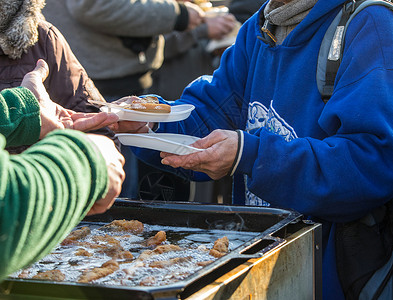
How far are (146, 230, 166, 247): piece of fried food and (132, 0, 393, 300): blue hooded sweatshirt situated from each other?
367 millimetres

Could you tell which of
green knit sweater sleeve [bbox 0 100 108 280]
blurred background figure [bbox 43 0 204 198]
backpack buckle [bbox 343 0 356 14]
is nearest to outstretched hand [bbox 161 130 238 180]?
backpack buckle [bbox 343 0 356 14]

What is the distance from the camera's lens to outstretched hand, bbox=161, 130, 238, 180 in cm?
209

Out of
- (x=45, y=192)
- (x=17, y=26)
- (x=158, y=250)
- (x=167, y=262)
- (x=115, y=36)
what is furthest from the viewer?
(x=115, y=36)

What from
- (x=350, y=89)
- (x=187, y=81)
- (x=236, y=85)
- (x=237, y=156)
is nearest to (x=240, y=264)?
(x=237, y=156)

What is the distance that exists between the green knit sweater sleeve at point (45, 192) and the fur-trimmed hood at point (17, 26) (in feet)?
4.26

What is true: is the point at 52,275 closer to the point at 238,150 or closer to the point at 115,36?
the point at 238,150

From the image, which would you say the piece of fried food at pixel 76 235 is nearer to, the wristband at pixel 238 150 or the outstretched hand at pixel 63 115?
the outstretched hand at pixel 63 115

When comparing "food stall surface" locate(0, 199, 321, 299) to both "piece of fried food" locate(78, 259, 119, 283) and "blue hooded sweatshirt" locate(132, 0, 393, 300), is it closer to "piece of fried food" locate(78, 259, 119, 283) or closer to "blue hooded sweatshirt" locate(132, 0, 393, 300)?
"piece of fried food" locate(78, 259, 119, 283)

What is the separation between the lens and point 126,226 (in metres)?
2.07

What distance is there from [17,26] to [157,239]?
1170mm

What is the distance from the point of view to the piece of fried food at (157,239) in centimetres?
194

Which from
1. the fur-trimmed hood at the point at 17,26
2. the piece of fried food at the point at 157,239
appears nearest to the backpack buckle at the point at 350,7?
the piece of fried food at the point at 157,239

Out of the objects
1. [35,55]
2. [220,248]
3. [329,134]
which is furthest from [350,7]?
[35,55]

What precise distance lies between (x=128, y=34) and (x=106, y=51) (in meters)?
0.19
